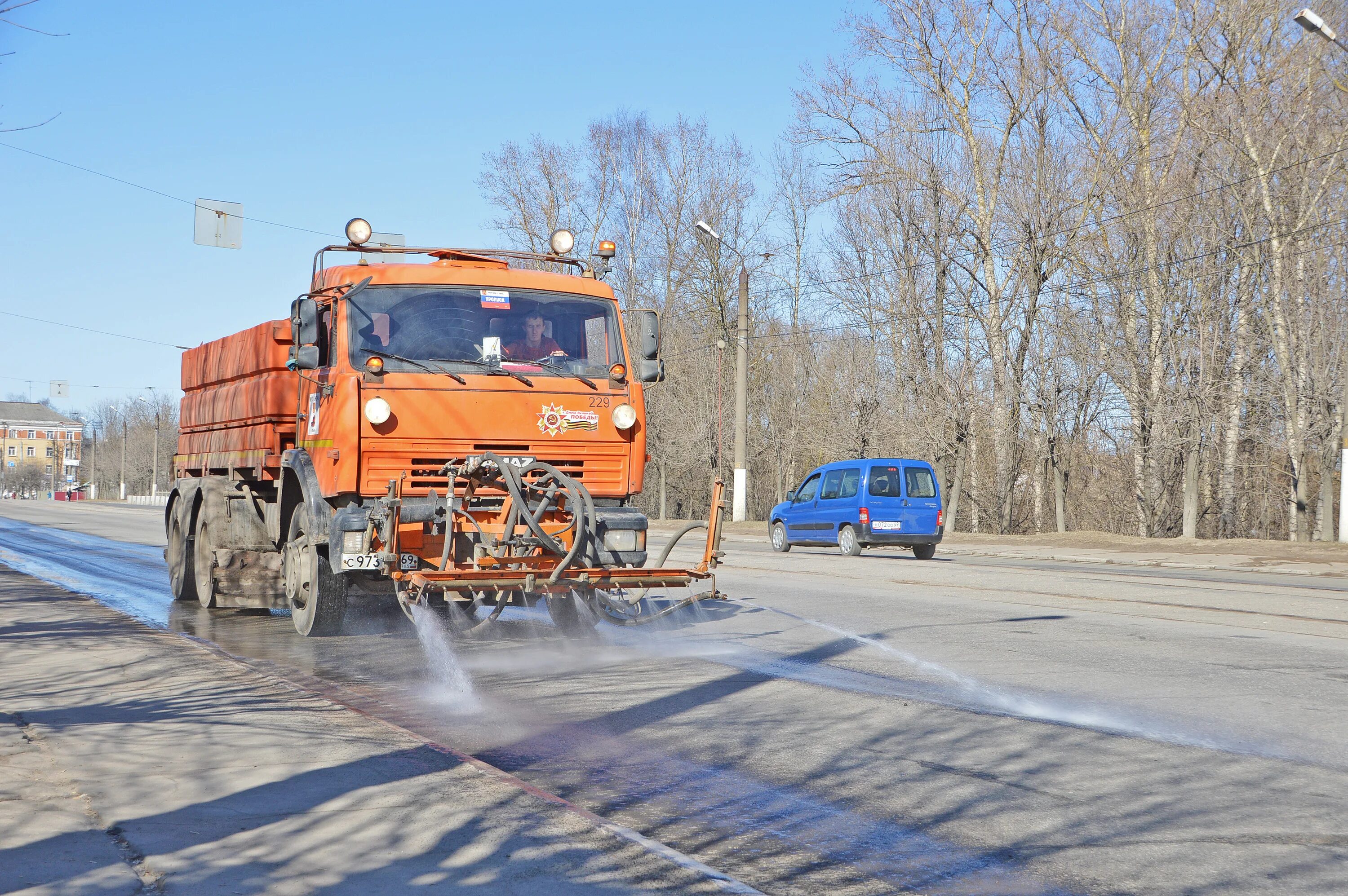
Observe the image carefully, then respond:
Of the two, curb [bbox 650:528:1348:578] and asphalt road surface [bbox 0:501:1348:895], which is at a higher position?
curb [bbox 650:528:1348:578]

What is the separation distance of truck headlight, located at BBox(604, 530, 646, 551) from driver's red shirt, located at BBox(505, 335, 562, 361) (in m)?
1.57

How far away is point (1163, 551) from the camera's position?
26547 millimetres

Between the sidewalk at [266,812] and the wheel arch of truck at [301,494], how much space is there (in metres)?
2.50

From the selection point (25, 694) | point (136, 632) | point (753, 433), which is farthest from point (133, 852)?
point (753, 433)

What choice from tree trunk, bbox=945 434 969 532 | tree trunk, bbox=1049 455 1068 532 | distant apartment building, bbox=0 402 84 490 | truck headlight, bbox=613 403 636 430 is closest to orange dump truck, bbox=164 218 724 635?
truck headlight, bbox=613 403 636 430

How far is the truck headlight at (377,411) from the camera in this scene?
9625 millimetres

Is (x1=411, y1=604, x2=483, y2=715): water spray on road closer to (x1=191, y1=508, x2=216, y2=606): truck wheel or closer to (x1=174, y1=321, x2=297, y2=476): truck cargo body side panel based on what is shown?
(x1=174, y1=321, x2=297, y2=476): truck cargo body side panel

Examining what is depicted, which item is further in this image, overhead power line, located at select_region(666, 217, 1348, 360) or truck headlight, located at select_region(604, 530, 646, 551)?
overhead power line, located at select_region(666, 217, 1348, 360)

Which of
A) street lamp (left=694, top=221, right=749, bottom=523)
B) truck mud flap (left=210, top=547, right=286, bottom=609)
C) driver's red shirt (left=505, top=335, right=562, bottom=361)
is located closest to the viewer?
driver's red shirt (left=505, top=335, right=562, bottom=361)

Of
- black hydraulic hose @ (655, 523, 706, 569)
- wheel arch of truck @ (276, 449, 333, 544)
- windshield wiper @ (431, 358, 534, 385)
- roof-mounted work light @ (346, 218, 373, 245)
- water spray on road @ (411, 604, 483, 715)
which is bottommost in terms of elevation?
water spray on road @ (411, 604, 483, 715)

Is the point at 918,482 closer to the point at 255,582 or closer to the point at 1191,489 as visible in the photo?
the point at 1191,489

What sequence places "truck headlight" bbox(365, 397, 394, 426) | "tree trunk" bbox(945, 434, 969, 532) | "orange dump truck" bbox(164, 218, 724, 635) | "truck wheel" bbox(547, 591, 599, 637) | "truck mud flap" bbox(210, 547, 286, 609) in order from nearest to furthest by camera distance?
"orange dump truck" bbox(164, 218, 724, 635), "truck headlight" bbox(365, 397, 394, 426), "truck wheel" bbox(547, 591, 599, 637), "truck mud flap" bbox(210, 547, 286, 609), "tree trunk" bbox(945, 434, 969, 532)

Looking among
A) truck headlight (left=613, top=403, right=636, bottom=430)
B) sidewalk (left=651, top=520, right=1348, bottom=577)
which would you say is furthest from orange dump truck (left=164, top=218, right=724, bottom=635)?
sidewalk (left=651, top=520, right=1348, bottom=577)

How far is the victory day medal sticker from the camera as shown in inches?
398
